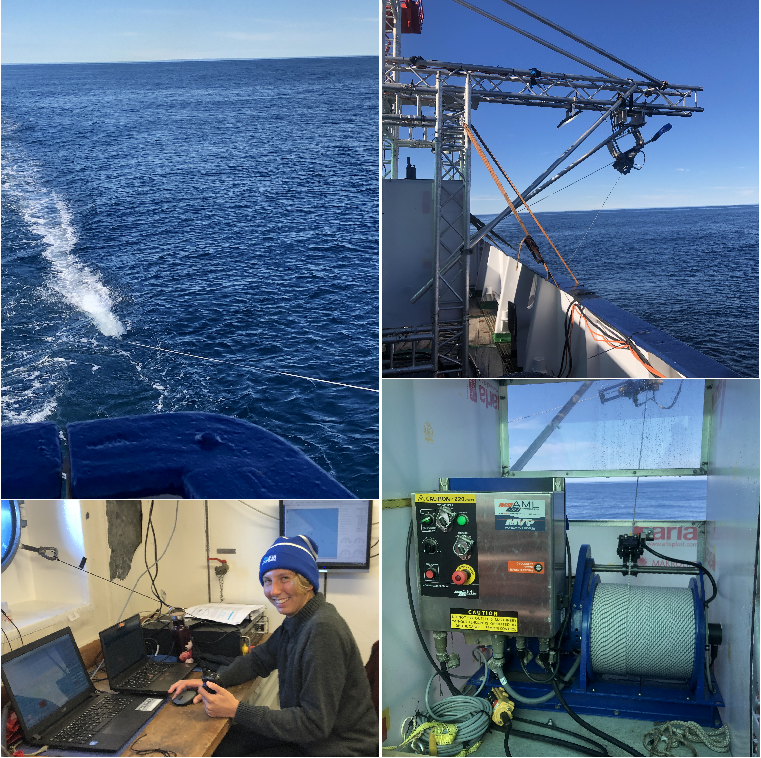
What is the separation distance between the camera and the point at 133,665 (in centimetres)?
243

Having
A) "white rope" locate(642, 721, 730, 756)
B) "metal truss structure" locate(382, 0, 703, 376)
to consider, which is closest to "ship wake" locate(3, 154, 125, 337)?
"metal truss structure" locate(382, 0, 703, 376)

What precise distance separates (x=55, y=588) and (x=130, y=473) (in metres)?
1.06

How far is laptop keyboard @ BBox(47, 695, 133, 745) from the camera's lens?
1.92 meters

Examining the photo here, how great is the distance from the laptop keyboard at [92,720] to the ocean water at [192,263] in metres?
4.23

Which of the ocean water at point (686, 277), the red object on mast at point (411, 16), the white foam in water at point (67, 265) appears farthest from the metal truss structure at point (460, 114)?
the white foam in water at point (67, 265)

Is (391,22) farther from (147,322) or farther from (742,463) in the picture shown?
(147,322)

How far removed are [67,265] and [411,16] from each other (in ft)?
33.8

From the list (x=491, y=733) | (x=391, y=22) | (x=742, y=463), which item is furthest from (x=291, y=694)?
(x=391, y=22)

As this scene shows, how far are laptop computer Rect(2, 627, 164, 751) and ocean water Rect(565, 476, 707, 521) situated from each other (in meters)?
2.77


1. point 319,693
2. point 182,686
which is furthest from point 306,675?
point 182,686

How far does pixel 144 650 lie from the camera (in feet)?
8.35

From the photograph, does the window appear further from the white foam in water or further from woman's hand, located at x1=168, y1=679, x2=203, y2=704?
the white foam in water

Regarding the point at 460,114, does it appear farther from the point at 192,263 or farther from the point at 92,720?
the point at 192,263

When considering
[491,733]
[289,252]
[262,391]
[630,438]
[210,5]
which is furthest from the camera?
[210,5]
